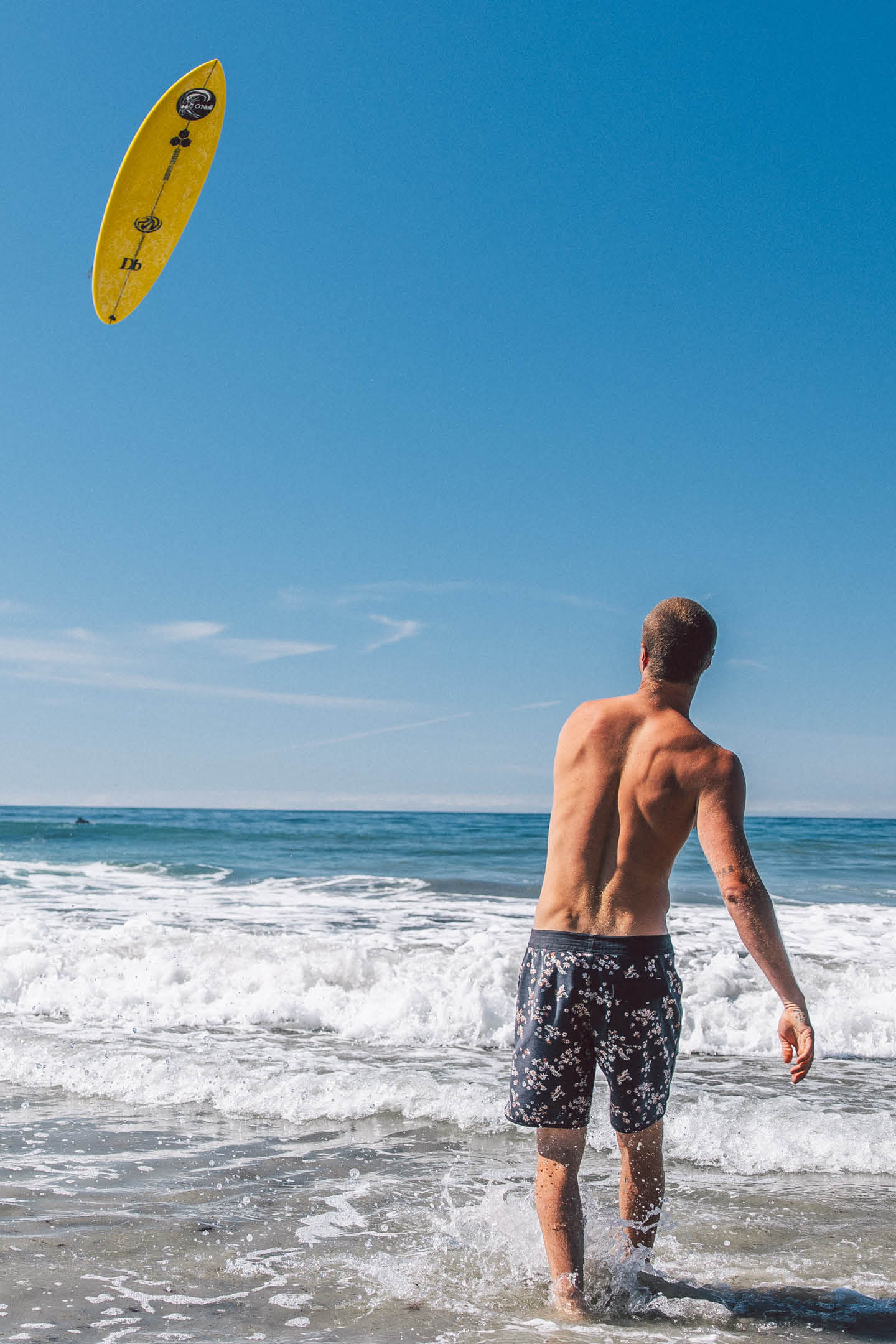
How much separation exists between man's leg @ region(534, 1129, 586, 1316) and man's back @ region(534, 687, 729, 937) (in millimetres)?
638

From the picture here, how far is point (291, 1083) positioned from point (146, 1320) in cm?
244

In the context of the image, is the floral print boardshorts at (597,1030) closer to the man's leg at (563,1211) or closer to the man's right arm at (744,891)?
the man's leg at (563,1211)

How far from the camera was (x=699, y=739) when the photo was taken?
3.01m

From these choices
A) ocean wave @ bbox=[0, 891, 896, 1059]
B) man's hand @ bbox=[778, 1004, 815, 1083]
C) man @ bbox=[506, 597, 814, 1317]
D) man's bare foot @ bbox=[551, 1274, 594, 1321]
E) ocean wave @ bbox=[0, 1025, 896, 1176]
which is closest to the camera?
man's hand @ bbox=[778, 1004, 815, 1083]

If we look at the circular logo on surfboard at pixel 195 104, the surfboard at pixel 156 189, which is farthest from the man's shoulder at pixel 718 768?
the circular logo on surfboard at pixel 195 104

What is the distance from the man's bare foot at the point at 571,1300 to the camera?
3.05 m

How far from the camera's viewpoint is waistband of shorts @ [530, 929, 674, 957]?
9.70 ft

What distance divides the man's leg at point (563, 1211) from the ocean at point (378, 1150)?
0.10 metres

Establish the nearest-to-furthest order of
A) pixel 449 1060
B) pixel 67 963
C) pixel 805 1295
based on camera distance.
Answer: pixel 805 1295 < pixel 449 1060 < pixel 67 963

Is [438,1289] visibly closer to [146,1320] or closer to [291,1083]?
[146,1320]

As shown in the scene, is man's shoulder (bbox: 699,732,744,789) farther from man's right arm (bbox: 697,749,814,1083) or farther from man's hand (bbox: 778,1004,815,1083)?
man's hand (bbox: 778,1004,815,1083)

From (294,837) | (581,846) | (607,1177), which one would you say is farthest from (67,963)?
(294,837)

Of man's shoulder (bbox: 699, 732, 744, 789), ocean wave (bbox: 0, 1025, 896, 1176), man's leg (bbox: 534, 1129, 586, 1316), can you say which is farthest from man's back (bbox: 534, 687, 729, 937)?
ocean wave (bbox: 0, 1025, 896, 1176)

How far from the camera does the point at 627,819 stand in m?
A: 3.02
